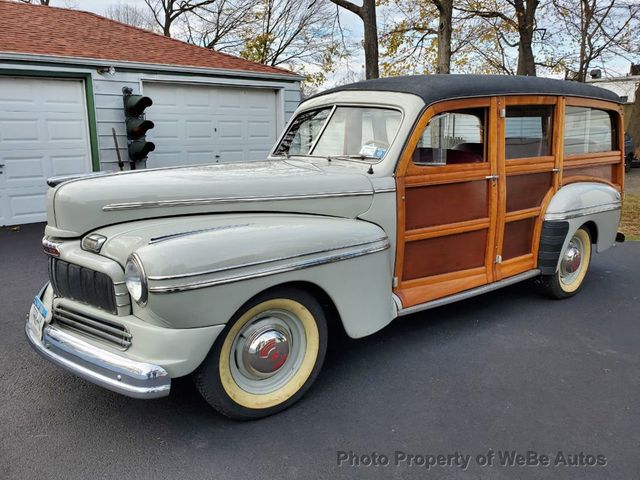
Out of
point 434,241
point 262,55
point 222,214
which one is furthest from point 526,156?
point 262,55

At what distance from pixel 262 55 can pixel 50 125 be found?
711 inches

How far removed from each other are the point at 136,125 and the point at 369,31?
576 cm

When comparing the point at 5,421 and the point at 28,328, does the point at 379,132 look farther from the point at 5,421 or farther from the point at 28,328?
the point at 5,421

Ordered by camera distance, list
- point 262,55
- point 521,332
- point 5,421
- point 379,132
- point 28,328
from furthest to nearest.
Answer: point 262,55 → point 521,332 → point 379,132 → point 28,328 → point 5,421

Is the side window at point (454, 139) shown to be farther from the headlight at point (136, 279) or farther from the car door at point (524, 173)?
the headlight at point (136, 279)

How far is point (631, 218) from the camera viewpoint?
8812 mm

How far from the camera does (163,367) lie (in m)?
2.36

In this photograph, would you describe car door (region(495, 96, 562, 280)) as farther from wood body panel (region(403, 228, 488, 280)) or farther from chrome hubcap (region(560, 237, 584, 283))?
chrome hubcap (region(560, 237, 584, 283))

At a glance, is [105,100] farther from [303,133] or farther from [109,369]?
[109,369]

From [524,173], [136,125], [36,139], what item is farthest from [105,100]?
[524,173]

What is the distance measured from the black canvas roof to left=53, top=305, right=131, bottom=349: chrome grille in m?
2.39

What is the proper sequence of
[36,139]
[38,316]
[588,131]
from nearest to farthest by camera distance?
[38,316]
[588,131]
[36,139]

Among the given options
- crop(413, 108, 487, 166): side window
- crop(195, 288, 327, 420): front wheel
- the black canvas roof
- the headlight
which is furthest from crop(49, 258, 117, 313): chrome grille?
the black canvas roof

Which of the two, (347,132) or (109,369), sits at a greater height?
(347,132)
